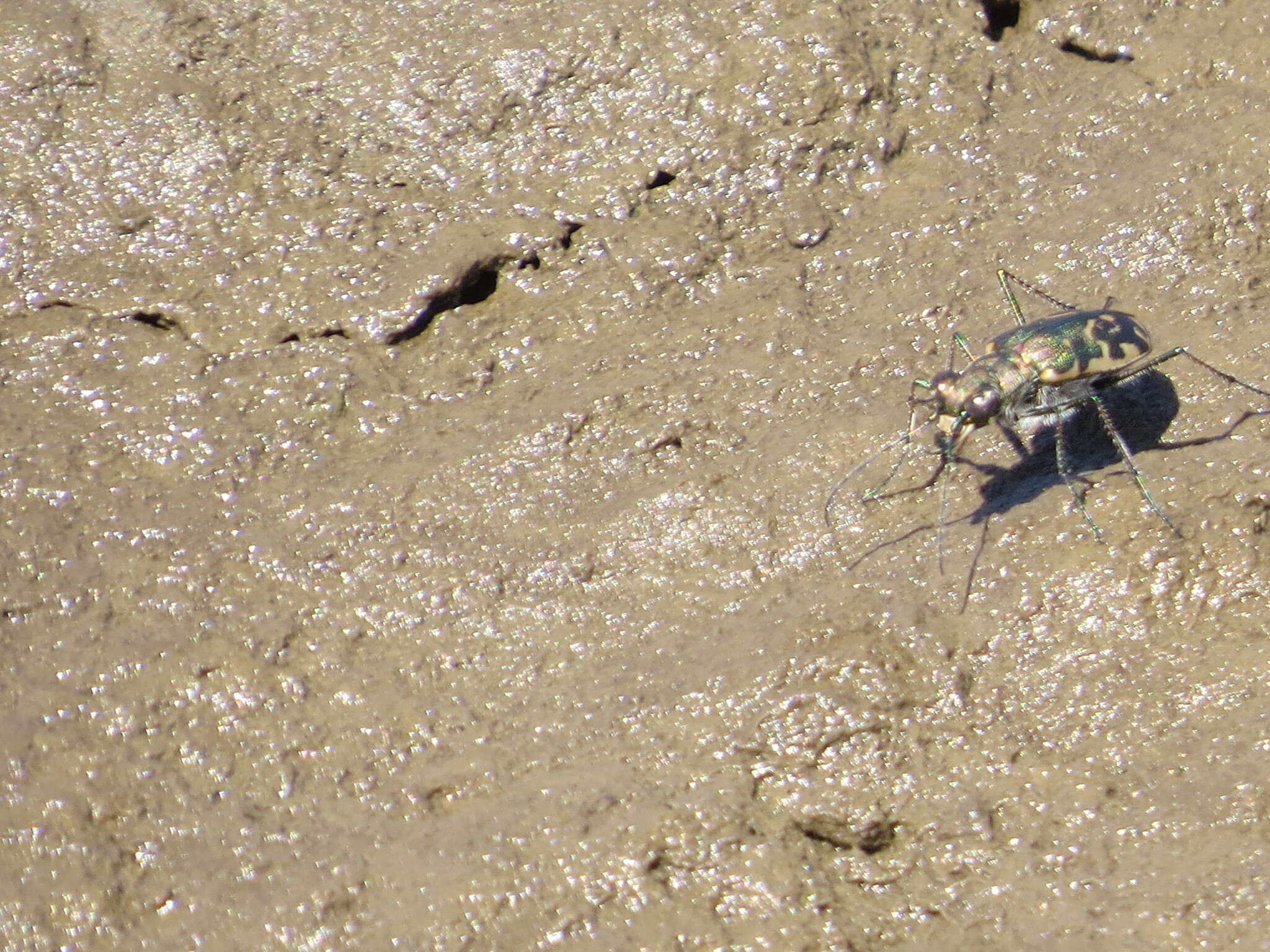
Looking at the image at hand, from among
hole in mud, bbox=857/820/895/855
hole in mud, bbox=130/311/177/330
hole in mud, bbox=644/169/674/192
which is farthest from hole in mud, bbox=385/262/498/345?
hole in mud, bbox=857/820/895/855

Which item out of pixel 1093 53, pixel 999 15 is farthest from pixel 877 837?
pixel 999 15

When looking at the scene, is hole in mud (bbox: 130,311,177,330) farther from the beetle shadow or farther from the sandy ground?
the beetle shadow

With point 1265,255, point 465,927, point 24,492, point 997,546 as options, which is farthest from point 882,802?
point 24,492

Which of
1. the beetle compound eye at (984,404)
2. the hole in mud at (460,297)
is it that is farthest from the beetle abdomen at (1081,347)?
the hole in mud at (460,297)

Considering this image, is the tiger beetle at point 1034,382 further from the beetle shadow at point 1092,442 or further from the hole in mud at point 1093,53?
the hole in mud at point 1093,53

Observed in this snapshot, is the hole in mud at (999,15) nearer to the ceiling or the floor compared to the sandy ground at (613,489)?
nearer to the ceiling

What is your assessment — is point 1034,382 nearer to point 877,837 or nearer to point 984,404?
point 984,404

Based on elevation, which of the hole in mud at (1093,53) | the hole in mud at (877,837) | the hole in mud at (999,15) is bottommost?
the hole in mud at (877,837)
